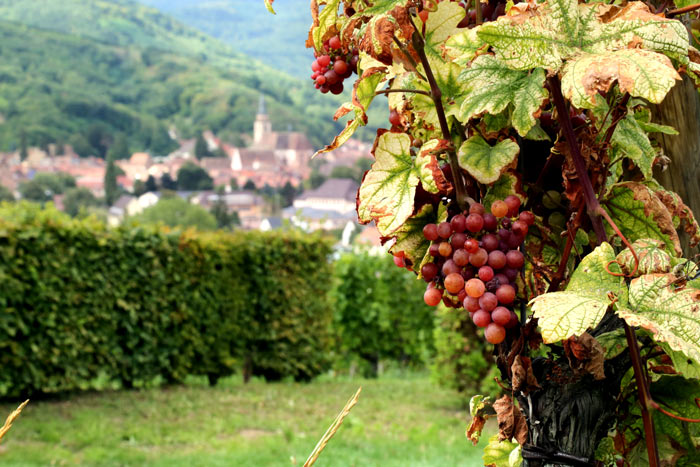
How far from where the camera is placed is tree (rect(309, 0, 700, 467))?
756 mm

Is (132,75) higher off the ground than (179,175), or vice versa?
(132,75)

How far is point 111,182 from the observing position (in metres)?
55.9

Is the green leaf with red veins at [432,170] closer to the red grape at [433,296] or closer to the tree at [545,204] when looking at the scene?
the tree at [545,204]

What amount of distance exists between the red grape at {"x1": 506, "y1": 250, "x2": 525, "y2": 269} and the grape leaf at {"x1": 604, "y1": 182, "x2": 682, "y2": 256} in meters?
0.20

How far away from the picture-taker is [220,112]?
218ft

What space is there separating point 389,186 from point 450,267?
0.13 metres

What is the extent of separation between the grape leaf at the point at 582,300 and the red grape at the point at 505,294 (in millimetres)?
39

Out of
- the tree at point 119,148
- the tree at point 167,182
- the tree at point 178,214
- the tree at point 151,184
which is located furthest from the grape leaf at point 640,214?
the tree at point 167,182

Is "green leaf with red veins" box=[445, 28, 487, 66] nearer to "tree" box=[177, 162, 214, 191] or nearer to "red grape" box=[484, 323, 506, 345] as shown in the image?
"red grape" box=[484, 323, 506, 345]

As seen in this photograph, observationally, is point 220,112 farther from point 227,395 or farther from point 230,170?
point 227,395

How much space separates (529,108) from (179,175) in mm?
63314

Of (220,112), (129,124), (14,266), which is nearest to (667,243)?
(14,266)

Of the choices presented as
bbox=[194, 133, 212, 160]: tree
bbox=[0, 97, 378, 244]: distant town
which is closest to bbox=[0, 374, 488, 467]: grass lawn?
bbox=[0, 97, 378, 244]: distant town

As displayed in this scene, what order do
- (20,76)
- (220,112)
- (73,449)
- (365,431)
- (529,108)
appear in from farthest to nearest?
(220,112)
(20,76)
(365,431)
(73,449)
(529,108)
